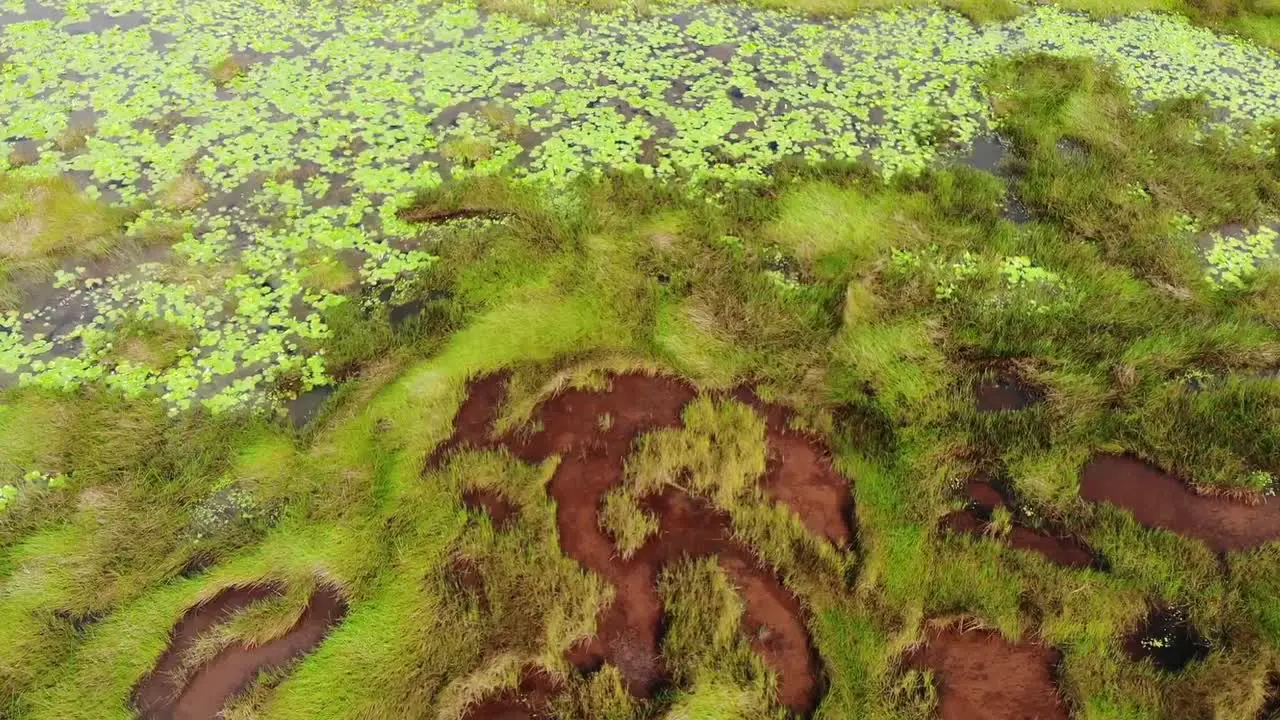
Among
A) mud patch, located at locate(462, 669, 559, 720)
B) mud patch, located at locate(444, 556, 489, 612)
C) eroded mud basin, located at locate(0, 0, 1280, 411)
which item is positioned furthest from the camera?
eroded mud basin, located at locate(0, 0, 1280, 411)

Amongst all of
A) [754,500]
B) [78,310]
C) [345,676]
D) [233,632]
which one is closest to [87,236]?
[78,310]

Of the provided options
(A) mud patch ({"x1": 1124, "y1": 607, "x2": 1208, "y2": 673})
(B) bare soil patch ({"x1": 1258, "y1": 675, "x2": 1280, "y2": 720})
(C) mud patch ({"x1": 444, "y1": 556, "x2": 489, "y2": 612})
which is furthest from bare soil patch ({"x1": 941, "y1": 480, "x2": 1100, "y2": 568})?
(C) mud patch ({"x1": 444, "y1": 556, "x2": 489, "y2": 612})

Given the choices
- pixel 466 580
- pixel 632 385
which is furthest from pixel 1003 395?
pixel 466 580

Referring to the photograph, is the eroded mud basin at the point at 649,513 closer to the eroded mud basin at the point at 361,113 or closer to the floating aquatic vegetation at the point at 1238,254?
the eroded mud basin at the point at 361,113

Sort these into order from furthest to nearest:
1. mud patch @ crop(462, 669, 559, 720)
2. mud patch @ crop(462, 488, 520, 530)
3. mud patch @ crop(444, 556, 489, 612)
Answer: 1. mud patch @ crop(462, 488, 520, 530)
2. mud patch @ crop(444, 556, 489, 612)
3. mud patch @ crop(462, 669, 559, 720)

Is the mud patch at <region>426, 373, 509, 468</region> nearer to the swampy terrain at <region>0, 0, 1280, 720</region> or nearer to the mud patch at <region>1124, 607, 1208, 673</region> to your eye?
the swampy terrain at <region>0, 0, 1280, 720</region>

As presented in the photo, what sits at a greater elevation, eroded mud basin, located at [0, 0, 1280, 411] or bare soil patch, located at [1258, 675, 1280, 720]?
eroded mud basin, located at [0, 0, 1280, 411]
